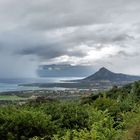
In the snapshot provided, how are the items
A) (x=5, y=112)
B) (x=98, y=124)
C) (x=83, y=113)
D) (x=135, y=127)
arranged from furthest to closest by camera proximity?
(x=83, y=113)
(x=5, y=112)
(x=98, y=124)
(x=135, y=127)

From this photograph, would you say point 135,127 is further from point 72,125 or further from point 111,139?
point 72,125

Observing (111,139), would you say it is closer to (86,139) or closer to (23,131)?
→ (86,139)

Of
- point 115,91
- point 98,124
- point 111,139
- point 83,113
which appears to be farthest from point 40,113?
point 115,91

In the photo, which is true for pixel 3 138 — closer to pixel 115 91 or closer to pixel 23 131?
pixel 23 131

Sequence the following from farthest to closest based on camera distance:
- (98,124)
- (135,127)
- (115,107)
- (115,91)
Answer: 1. (115,91)
2. (115,107)
3. (98,124)
4. (135,127)

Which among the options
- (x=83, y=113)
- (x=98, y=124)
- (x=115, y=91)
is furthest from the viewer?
(x=115, y=91)

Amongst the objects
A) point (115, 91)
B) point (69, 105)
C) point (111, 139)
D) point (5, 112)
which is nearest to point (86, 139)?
point (111, 139)

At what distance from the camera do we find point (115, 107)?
111 feet

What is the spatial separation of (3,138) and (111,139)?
25.4 ft

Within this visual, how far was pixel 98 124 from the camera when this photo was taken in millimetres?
17656

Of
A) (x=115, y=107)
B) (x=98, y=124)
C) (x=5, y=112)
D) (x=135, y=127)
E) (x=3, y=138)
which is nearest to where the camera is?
(x=135, y=127)

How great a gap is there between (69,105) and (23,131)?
5388 millimetres

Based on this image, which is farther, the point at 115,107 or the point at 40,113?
the point at 115,107

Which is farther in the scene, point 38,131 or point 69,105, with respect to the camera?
point 69,105
